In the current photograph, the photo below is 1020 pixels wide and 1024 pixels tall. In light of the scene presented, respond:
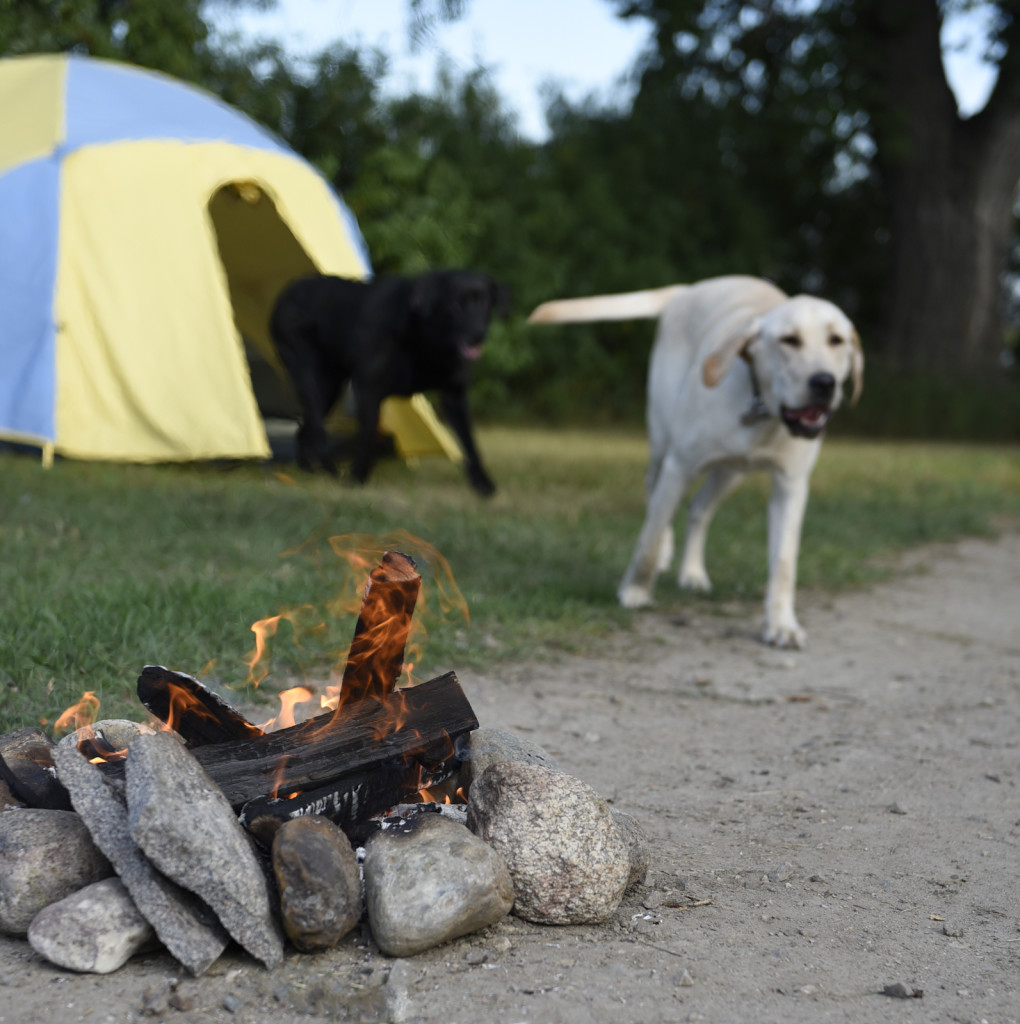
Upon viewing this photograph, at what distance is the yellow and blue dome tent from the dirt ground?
14.3 ft

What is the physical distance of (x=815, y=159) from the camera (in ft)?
57.6

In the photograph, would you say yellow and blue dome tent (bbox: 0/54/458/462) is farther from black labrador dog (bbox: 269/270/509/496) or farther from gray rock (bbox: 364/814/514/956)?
gray rock (bbox: 364/814/514/956)

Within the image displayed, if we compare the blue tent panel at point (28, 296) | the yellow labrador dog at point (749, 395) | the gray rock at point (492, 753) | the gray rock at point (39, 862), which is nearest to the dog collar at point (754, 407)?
Result: the yellow labrador dog at point (749, 395)

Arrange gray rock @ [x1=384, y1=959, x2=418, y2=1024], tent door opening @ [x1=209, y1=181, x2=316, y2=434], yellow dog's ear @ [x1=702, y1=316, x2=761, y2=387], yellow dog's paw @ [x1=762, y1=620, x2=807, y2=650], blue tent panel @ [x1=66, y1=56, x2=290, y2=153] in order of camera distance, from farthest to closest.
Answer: tent door opening @ [x1=209, y1=181, x2=316, y2=434] < blue tent panel @ [x1=66, y1=56, x2=290, y2=153] < yellow dog's paw @ [x1=762, y1=620, x2=807, y2=650] < yellow dog's ear @ [x1=702, y1=316, x2=761, y2=387] < gray rock @ [x1=384, y1=959, x2=418, y2=1024]

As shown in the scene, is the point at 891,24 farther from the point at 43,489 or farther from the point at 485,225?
the point at 43,489

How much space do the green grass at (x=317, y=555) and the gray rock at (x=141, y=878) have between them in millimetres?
852

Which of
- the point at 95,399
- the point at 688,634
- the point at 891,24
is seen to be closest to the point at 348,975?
the point at 688,634

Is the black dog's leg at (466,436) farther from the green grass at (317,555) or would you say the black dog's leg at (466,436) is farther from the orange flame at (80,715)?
the orange flame at (80,715)

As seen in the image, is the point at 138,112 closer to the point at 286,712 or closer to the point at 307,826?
the point at 286,712

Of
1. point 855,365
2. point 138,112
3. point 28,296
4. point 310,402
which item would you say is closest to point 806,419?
point 855,365

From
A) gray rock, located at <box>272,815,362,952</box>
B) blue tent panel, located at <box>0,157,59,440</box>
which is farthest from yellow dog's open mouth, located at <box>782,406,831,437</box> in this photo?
blue tent panel, located at <box>0,157,59,440</box>

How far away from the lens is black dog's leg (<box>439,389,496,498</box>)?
7.28 m

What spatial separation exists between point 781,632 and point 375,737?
248cm

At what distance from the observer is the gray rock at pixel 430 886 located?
1.77 meters
